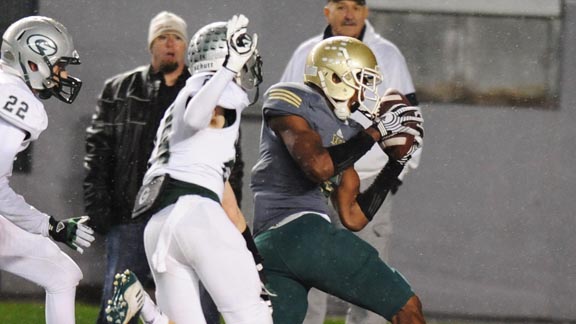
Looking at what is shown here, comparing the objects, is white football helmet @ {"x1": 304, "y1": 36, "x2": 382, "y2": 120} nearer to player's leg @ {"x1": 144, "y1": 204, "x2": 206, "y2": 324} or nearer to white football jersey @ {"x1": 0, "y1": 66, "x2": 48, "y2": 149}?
player's leg @ {"x1": 144, "y1": 204, "x2": 206, "y2": 324}

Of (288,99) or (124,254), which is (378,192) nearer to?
(288,99)

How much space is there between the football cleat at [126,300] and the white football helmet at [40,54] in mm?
953

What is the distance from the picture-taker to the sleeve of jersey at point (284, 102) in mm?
6883

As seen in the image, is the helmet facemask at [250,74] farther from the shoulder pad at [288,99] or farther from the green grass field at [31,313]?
the green grass field at [31,313]

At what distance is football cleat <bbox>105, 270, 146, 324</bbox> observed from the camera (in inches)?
258

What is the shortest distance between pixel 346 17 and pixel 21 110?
2.15m

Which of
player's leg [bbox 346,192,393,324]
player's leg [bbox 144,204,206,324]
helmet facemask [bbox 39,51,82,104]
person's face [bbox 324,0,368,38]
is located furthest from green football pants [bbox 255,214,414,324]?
person's face [bbox 324,0,368,38]

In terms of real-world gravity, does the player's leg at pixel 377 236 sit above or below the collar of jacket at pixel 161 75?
below

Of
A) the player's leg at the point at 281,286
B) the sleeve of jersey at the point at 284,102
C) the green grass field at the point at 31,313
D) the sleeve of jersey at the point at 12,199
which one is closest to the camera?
the player's leg at the point at 281,286

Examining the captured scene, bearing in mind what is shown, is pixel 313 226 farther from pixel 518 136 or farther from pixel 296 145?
pixel 518 136

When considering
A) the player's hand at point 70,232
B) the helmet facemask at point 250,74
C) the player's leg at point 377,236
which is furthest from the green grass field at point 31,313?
the helmet facemask at point 250,74

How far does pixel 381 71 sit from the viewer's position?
Answer: 27.9 ft

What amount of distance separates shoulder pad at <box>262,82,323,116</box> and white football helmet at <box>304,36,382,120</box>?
112 mm

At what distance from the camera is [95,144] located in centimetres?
857
